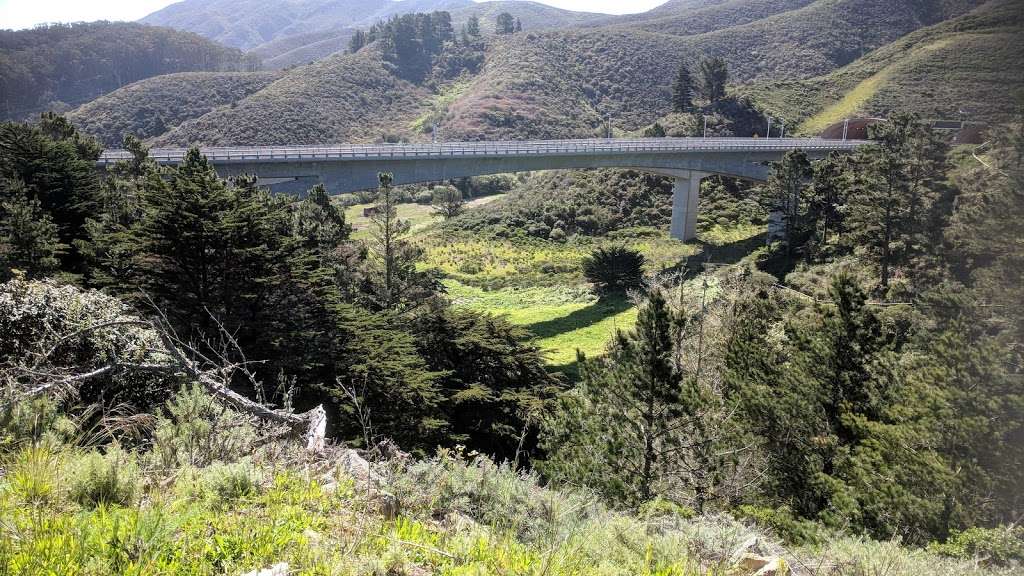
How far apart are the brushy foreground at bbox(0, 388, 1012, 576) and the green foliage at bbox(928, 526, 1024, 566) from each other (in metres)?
2.85

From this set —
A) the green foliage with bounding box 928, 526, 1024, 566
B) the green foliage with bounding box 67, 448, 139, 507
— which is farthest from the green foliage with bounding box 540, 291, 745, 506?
the green foliage with bounding box 67, 448, 139, 507

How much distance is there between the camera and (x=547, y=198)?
186 ft

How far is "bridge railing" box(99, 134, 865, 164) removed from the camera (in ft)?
102

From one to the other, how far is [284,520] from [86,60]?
15955 centimetres

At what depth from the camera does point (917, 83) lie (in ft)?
212

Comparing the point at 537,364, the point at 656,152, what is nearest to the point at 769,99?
the point at 656,152

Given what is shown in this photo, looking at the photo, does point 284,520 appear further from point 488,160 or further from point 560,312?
point 488,160

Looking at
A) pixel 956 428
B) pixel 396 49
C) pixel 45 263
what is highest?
pixel 396 49

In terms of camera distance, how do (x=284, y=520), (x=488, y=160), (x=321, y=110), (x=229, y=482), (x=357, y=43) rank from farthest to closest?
(x=357, y=43) < (x=321, y=110) < (x=488, y=160) < (x=229, y=482) < (x=284, y=520)

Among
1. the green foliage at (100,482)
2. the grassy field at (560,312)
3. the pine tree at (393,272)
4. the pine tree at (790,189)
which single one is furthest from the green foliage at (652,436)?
the pine tree at (790,189)

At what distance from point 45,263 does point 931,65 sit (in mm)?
82819

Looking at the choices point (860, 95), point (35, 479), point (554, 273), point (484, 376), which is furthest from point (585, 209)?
point (35, 479)

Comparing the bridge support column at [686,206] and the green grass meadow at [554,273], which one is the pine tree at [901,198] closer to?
the green grass meadow at [554,273]

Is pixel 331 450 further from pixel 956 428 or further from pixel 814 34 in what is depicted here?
pixel 814 34
